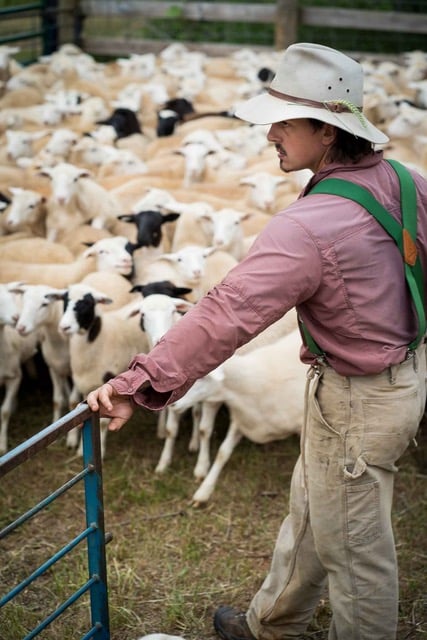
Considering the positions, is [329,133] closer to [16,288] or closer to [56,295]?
[56,295]

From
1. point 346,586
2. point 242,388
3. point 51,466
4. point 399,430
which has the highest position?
point 399,430

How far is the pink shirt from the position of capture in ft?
7.34

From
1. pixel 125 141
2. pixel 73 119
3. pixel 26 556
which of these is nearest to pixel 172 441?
pixel 26 556

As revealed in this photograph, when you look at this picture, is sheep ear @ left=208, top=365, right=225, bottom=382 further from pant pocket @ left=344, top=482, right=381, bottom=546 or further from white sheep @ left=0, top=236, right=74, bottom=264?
white sheep @ left=0, top=236, right=74, bottom=264

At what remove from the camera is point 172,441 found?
4.95m

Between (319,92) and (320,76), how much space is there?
46 mm

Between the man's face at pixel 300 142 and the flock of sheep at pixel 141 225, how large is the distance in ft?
6.73

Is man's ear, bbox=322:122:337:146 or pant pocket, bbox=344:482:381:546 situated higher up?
man's ear, bbox=322:122:337:146

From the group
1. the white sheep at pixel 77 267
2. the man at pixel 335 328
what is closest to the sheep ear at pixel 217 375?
the white sheep at pixel 77 267

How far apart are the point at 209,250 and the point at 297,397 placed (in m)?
1.33

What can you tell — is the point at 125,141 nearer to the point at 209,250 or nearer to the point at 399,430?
the point at 209,250

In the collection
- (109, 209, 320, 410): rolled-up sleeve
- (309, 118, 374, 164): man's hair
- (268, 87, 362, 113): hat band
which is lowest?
(109, 209, 320, 410): rolled-up sleeve

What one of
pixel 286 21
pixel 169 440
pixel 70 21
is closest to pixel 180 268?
pixel 169 440

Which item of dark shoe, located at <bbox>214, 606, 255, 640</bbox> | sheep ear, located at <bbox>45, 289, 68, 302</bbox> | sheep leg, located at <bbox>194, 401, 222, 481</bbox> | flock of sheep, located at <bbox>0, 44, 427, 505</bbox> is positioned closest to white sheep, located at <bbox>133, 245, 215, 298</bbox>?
flock of sheep, located at <bbox>0, 44, 427, 505</bbox>
